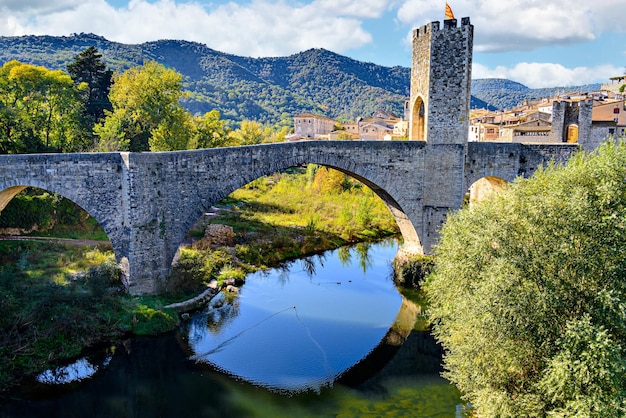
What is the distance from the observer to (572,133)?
888 inches

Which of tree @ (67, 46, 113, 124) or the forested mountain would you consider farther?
the forested mountain

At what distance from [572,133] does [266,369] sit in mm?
17855

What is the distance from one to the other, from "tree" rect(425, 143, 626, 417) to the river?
7.87ft

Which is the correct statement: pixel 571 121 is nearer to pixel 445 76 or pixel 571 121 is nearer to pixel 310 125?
pixel 445 76

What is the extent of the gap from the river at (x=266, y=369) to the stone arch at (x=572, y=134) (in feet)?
39.7

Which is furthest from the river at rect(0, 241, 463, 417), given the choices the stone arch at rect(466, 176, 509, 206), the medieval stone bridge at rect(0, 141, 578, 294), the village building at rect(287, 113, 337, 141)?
the village building at rect(287, 113, 337, 141)

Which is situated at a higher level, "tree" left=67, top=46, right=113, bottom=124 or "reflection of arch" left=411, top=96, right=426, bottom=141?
"tree" left=67, top=46, right=113, bottom=124

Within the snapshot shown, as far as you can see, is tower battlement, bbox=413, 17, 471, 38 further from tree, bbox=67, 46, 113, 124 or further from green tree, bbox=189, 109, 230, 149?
tree, bbox=67, 46, 113, 124

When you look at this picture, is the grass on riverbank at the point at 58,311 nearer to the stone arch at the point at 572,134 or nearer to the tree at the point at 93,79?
the tree at the point at 93,79

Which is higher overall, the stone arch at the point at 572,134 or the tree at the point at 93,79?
the tree at the point at 93,79

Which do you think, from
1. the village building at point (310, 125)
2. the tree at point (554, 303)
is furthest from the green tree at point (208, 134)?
the village building at point (310, 125)

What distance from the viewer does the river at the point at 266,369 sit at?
1000cm

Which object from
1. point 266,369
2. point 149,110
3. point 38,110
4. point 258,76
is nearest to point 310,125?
point 149,110

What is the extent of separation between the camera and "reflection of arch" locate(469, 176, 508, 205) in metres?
19.0
